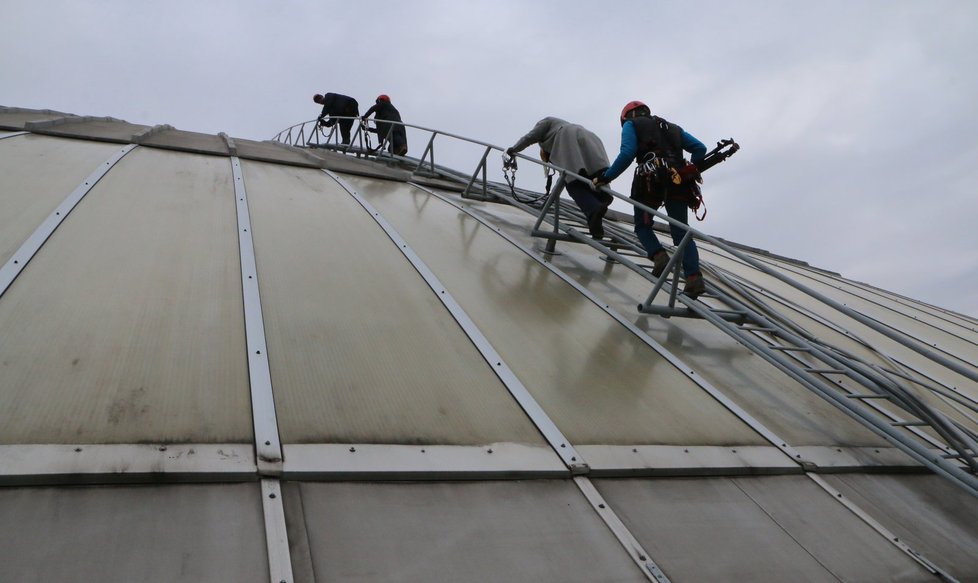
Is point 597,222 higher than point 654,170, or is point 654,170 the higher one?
point 654,170

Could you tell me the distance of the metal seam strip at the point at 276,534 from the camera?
2.54 m

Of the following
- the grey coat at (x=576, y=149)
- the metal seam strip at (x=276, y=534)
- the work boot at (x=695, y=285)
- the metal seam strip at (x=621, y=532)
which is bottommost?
the metal seam strip at (x=621, y=532)

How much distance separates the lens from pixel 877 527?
4.04m

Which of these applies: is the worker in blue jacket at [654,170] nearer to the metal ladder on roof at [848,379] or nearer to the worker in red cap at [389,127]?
the metal ladder on roof at [848,379]

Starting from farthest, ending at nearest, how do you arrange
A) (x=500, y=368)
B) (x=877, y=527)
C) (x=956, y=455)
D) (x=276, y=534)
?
(x=956, y=455) → (x=500, y=368) → (x=877, y=527) → (x=276, y=534)

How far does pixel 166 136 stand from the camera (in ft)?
35.0

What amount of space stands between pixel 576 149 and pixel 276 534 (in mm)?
6420

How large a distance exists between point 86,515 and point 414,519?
1406mm

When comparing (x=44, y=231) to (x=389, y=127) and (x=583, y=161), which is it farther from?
(x=389, y=127)

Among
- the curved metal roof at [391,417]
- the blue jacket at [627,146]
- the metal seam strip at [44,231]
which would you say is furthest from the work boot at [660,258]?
the metal seam strip at [44,231]

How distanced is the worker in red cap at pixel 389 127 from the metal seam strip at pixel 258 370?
933 cm

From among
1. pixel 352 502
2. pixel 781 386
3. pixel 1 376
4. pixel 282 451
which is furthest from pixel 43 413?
pixel 781 386

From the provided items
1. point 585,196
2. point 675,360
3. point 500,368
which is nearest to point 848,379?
point 675,360

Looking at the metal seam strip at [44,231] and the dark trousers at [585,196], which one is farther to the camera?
the dark trousers at [585,196]
